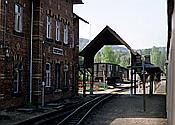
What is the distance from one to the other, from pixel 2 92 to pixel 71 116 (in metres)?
3.38

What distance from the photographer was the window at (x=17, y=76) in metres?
19.0

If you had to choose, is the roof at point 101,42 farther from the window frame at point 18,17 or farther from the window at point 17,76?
the window at point 17,76

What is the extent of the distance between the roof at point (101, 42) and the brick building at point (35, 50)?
12.3 feet

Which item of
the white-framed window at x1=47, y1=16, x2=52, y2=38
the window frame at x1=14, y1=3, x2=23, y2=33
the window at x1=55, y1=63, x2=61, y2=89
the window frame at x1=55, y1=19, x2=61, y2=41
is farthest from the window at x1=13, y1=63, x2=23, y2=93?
the window frame at x1=55, y1=19, x2=61, y2=41

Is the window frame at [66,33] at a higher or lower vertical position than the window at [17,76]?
higher

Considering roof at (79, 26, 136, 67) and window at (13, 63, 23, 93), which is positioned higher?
roof at (79, 26, 136, 67)

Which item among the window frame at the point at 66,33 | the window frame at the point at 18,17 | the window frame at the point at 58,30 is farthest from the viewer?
the window frame at the point at 66,33

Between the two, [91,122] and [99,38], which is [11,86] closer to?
[91,122]

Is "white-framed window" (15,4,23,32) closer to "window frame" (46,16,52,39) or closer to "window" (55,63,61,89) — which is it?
"window frame" (46,16,52,39)

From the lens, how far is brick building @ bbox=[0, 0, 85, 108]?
17859mm

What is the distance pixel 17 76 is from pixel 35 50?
7.90 ft

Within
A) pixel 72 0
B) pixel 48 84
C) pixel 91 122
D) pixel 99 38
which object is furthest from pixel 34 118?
pixel 99 38

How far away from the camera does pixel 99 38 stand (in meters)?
33.3

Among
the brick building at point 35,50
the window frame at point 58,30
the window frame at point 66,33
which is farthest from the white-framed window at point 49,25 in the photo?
the window frame at point 66,33
